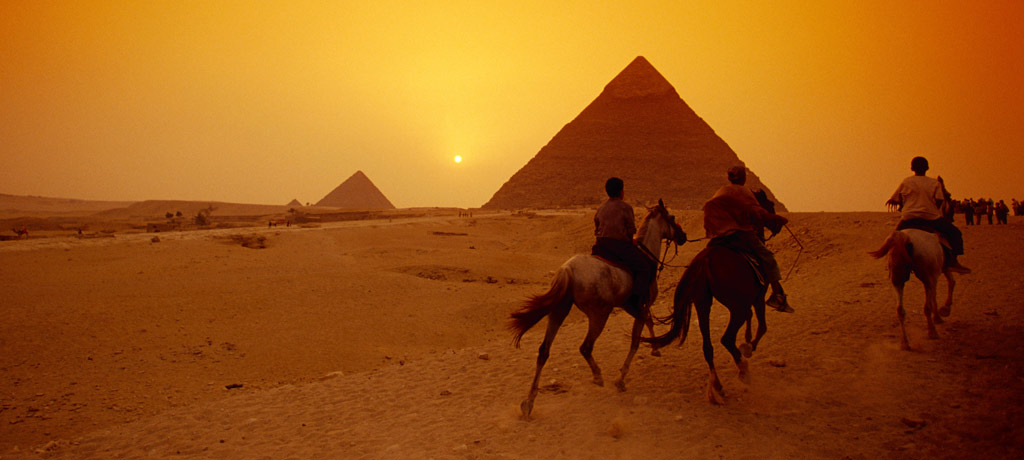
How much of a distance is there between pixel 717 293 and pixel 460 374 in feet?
9.79

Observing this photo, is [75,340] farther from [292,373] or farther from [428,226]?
[428,226]

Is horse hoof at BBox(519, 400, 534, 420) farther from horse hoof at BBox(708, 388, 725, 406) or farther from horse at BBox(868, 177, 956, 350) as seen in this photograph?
horse at BBox(868, 177, 956, 350)

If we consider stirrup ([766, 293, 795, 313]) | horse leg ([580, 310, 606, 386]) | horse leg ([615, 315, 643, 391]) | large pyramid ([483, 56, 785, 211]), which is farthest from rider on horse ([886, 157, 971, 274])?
large pyramid ([483, 56, 785, 211])

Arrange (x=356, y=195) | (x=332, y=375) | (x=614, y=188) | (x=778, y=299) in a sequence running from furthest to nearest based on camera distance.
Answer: (x=356, y=195) < (x=332, y=375) < (x=778, y=299) < (x=614, y=188)

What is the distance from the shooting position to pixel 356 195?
115 m

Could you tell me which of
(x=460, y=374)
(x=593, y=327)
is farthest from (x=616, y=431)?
(x=460, y=374)

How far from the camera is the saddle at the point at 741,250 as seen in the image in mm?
5254

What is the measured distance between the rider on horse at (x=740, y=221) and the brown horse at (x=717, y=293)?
0.15 meters

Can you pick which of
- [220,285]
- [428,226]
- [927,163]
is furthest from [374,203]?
[927,163]

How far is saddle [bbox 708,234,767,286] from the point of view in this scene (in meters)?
5.25

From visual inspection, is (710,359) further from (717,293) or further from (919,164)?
(919,164)

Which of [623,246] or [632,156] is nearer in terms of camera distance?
[623,246]

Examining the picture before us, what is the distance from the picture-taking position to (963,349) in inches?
234

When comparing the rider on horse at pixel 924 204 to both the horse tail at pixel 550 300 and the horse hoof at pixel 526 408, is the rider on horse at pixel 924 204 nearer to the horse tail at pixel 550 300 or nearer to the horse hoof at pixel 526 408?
the horse tail at pixel 550 300
